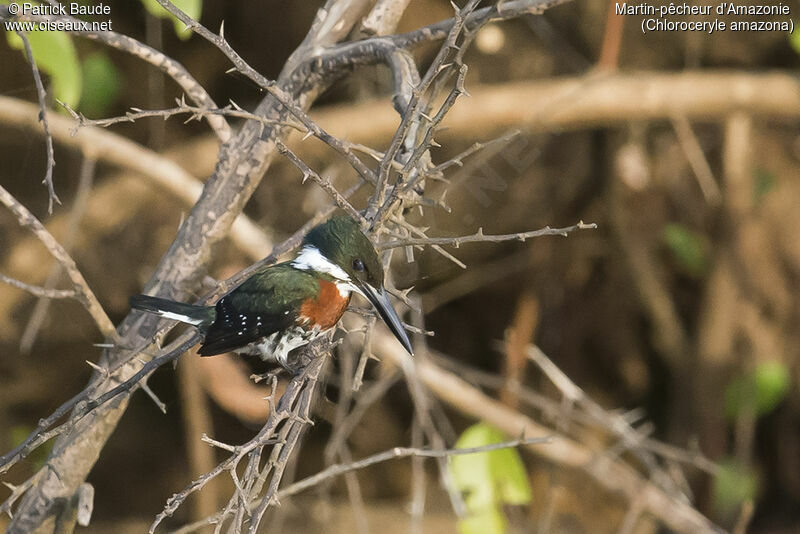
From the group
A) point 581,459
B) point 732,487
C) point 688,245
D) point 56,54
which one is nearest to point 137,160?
point 56,54

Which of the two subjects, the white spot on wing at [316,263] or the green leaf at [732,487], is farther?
the green leaf at [732,487]

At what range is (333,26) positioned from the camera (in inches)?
74.5

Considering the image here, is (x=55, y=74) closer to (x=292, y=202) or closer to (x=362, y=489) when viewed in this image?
(x=292, y=202)

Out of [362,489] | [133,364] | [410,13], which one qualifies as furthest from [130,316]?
[362,489]

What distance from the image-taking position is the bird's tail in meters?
1.75

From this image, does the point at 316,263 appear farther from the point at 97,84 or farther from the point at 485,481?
the point at 97,84

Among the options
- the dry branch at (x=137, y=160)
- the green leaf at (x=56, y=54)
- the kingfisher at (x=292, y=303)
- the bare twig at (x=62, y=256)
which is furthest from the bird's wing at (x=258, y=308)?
the dry branch at (x=137, y=160)

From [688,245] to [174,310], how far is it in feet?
8.74

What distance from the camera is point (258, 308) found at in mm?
1783

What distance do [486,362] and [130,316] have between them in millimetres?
3005

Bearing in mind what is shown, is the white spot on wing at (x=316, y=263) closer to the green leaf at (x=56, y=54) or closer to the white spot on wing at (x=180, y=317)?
the white spot on wing at (x=180, y=317)

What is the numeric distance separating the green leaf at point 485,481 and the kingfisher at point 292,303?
935 mm

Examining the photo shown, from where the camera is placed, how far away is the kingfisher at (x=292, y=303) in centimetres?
170

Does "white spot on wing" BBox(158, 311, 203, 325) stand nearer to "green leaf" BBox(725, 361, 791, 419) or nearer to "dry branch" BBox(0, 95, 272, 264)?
"dry branch" BBox(0, 95, 272, 264)
